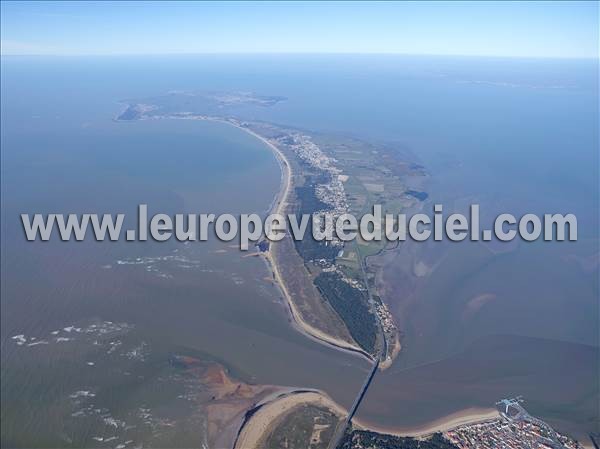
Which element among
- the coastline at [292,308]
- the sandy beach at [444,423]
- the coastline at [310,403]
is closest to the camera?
the coastline at [310,403]

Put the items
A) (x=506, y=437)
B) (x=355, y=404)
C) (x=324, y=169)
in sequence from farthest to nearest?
(x=324, y=169)
(x=355, y=404)
(x=506, y=437)

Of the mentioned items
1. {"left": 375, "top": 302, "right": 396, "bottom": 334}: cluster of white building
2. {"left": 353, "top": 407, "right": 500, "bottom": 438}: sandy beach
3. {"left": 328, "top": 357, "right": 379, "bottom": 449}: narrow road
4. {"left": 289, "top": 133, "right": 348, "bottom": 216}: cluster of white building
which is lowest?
{"left": 353, "top": 407, "right": 500, "bottom": 438}: sandy beach

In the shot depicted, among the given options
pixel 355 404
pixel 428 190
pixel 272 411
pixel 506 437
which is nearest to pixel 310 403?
pixel 272 411

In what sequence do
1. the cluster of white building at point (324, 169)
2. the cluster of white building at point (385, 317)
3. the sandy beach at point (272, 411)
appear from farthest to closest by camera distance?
the cluster of white building at point (324, 169) → the cluster of white building at point (385, 317) → the sandy beach at point (272, 411)

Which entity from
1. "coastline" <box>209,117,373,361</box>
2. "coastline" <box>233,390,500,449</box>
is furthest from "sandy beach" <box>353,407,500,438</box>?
"coastline" <box>209,117,373,361</box>

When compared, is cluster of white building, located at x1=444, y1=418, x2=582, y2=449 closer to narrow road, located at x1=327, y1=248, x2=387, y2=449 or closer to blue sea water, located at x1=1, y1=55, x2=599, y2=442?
blue sea water, located at x1=1, y1=55, x2=599, y2=442

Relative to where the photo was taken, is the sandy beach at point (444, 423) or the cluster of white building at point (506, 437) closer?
the cluster of white building at point (506, 437)

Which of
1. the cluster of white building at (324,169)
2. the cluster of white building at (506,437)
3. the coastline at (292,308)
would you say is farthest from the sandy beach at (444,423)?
the cluster of white building at (324,169)

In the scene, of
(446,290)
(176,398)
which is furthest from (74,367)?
(446,290)

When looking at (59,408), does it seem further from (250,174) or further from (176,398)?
(250,174)

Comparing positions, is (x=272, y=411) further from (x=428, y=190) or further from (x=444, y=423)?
(x=428, y=190)

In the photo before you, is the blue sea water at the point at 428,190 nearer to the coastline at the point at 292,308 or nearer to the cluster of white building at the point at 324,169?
the coastline at the point at 292,308

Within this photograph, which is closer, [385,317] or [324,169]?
[385,317]
